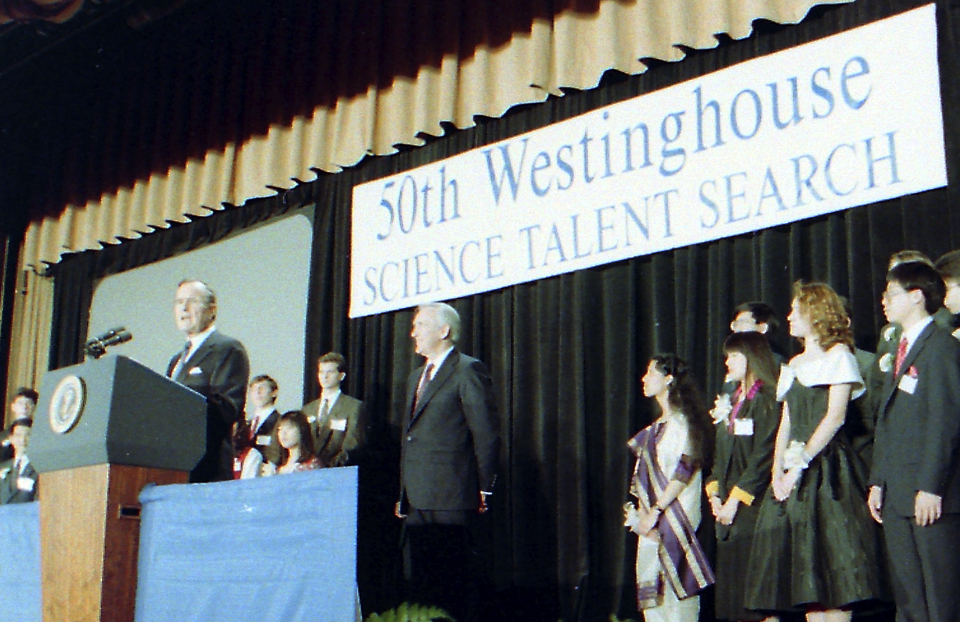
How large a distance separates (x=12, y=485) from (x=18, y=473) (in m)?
0.07

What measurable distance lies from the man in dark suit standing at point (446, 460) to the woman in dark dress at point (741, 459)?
81 cm

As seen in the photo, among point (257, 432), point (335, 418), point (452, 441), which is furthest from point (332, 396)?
point (452, 441)

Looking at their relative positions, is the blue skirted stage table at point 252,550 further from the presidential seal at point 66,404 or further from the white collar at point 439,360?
the white collar at point 439,360

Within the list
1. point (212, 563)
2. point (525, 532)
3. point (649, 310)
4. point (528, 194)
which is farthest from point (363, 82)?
point (212, 563)

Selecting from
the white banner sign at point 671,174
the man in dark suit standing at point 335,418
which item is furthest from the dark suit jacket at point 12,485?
the white banner sign at point 671,174

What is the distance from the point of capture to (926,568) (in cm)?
253

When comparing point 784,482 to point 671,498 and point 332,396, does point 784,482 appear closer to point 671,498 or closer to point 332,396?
point 671,498

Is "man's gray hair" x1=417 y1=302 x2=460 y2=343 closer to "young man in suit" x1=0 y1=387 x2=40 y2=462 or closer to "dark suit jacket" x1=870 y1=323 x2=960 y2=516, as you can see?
"dark suit jacket" x1=870 y1=323 x2=960 y2=516

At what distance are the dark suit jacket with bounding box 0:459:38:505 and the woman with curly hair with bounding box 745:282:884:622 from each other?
3507 millimetres

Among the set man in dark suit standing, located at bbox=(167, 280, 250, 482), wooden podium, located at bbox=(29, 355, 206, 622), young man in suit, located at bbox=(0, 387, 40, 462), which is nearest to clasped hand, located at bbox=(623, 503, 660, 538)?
man in dark suit standing, located at bbox=(167, 280, 250, 482)

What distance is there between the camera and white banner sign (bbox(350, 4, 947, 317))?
3.36m

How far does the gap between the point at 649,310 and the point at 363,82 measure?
192 cm

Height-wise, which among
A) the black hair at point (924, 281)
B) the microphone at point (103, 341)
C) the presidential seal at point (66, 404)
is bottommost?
the presidential seal at point (66, 404)

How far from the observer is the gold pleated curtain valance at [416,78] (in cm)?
392
